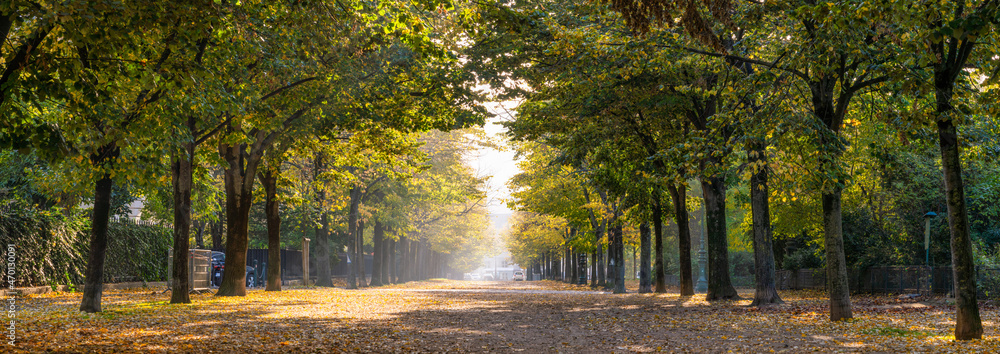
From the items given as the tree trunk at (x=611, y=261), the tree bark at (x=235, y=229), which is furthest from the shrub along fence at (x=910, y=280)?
the tree bark at (x=235, y=229)

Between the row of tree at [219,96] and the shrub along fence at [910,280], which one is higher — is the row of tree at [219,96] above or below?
above

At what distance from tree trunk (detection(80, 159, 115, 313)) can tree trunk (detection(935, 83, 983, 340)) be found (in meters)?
14.4

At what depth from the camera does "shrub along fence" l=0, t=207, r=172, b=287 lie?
19.3m

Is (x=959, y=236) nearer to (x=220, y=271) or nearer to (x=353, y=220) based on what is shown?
(x=220, y=271)

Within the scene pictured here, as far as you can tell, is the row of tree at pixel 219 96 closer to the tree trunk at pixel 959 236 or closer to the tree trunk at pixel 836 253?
the tree trunk at pixel 959 236

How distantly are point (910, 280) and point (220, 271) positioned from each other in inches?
1099

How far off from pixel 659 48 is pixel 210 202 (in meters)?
21.1

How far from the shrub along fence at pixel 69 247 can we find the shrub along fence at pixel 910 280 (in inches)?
968

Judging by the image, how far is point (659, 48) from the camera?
14133 mm

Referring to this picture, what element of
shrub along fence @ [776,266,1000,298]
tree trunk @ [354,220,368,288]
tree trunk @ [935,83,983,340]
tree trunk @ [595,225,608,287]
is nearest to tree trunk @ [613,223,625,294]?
tree trunk @ [595,225,608,287]

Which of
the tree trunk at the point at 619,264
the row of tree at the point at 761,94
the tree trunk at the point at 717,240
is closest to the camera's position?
the row of tree at the point at 761,94

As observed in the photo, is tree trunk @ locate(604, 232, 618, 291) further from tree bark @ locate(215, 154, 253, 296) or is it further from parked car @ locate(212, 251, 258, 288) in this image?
parked car @ locate(212, 251, 258, 288)

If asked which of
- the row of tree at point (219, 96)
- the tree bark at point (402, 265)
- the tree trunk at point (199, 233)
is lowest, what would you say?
the tree bark at point (402, 265)

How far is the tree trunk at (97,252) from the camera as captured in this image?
1395 centimetres
